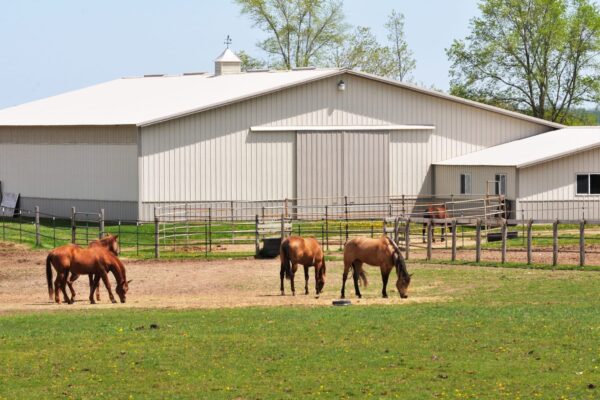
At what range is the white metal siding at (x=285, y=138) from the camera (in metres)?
47.0

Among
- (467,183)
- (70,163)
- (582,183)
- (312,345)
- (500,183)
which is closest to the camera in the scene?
(312,345)

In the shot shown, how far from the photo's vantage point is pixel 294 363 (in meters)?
17.0

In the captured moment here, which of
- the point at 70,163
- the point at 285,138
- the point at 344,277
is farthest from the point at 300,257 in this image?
the point at 70,163

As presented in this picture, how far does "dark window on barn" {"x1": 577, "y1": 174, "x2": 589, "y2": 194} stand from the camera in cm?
4644

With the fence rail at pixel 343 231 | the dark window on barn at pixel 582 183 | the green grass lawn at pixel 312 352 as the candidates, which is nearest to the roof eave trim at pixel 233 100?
the fence rail at pixel 343 231

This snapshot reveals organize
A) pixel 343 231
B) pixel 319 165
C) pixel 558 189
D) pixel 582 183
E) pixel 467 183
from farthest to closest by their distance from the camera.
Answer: pixel 467 183
pixel 319 165
pixel 582 183
pixel 558 189
pixel 343 231

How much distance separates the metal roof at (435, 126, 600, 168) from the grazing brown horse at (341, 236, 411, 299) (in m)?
20.2

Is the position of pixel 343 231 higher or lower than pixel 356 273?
higher

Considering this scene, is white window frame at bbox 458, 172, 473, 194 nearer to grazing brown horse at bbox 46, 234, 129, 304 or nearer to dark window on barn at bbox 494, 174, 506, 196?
dark window on barn at bbox 494, 174, 506, 196

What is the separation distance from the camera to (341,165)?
165 ft

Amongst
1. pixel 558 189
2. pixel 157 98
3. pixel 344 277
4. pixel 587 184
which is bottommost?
pixel 344 277

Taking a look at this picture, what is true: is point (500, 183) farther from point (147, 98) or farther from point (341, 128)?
point (147, 98)

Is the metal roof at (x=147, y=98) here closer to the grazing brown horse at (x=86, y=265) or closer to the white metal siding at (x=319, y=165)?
the white metal siding at (x=319, y=165)

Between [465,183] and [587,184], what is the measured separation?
5368 millimetres
